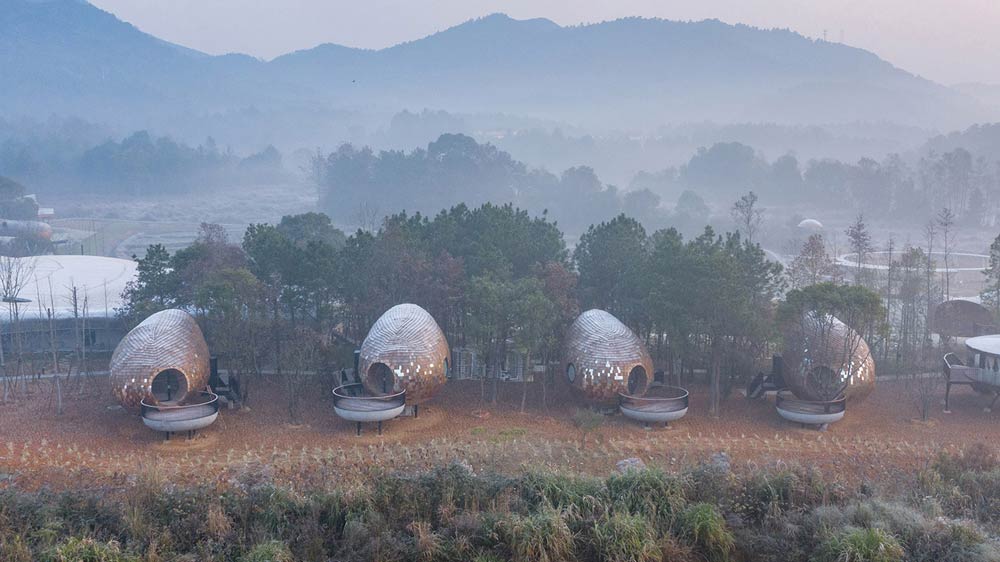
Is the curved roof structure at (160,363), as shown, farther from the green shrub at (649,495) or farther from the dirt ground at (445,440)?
the green shrub at (649,495)

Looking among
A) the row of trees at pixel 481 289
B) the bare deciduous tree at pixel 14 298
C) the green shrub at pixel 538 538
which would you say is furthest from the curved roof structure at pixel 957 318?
the bare deciduous tree at pixel 14 298

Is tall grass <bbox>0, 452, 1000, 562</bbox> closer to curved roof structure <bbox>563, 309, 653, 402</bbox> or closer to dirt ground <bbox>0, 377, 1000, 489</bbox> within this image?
dirt ground <bbox>0, 377, 1000, 489</bbox>

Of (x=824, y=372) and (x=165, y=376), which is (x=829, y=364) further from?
(x=165, y=376)

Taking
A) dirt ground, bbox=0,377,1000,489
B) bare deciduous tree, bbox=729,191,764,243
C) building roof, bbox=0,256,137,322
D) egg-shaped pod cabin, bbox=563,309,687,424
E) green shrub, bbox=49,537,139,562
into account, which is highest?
bare deciduous tree, bbox=729,191,764,243

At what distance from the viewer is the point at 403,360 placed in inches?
806

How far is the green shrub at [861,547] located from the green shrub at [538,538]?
355cm

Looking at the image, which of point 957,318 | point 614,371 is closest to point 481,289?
point 614,371

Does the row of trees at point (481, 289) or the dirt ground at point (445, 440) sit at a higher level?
the row of trees at point (481, 289)

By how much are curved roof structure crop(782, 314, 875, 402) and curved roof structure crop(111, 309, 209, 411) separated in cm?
1527

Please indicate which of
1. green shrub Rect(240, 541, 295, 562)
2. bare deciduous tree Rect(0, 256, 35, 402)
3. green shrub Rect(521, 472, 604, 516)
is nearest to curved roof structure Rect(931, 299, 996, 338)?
green shrub Rect(521, 472, 604, 516)

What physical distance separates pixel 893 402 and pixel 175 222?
65.8 metres

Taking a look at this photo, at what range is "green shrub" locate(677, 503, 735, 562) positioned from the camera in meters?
12.3

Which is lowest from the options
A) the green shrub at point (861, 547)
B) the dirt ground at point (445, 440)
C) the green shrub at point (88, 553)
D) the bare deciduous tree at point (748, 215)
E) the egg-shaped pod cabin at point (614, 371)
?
the dirt ground at point (445, 440)

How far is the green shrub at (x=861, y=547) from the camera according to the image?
11180 mm
